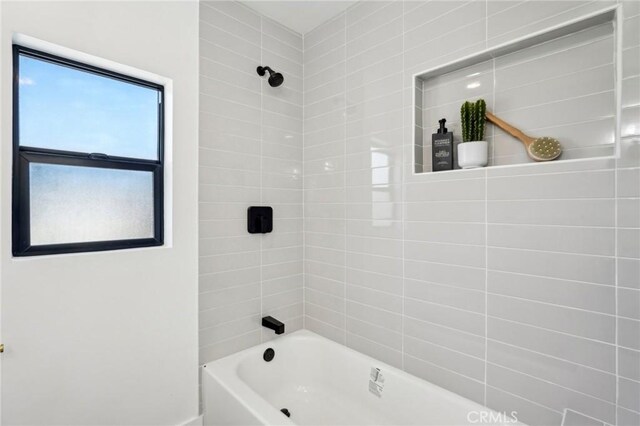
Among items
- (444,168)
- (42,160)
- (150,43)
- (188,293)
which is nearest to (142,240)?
(188,293)

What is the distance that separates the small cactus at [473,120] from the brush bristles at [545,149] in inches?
8.9

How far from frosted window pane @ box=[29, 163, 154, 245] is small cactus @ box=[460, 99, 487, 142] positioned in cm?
167

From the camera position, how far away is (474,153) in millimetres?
1484

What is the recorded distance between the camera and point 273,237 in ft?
7.25

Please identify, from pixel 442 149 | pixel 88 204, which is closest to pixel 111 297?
pixel 88 204

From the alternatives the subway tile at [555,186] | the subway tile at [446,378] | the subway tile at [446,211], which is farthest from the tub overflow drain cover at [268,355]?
the subway tile at [555,186]

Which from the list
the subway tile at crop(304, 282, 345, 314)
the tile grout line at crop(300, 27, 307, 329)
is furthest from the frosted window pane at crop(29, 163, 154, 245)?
the subway tile at crop(304, 282, 345, 314)

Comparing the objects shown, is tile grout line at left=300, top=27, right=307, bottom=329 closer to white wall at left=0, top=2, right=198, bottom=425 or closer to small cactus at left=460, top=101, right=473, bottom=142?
white wall at left=0, top=2, right=198, bottom=425

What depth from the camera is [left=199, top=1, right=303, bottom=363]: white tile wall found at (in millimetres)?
1884

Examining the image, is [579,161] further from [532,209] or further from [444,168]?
[444,168]

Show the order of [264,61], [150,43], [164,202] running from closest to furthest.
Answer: [150,43] < [164,202] < [264,61]

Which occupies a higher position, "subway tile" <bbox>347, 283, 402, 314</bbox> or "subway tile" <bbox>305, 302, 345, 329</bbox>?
"subway tile" <bbox>347, 283, 402, 314</bbox>

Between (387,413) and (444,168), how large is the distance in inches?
55.7

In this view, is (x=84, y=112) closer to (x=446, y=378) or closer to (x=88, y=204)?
(x=88, y=204)
